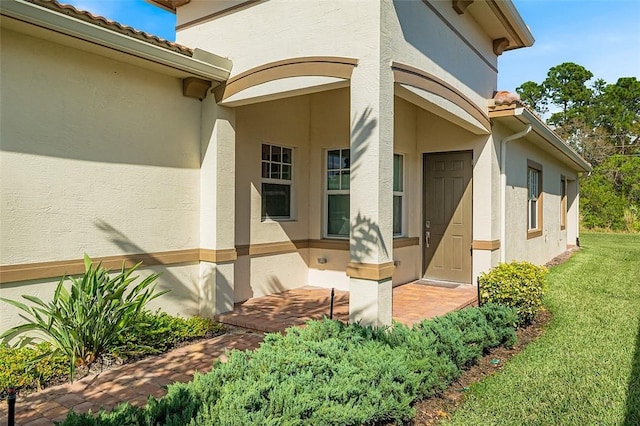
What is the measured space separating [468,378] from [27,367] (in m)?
4.42

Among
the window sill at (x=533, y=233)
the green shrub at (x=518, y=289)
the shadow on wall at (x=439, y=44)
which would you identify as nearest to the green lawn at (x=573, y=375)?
the green shrub at (x=518, y=289)

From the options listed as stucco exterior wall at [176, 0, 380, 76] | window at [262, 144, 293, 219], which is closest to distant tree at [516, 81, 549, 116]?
window at [262, 144, 293, 219]

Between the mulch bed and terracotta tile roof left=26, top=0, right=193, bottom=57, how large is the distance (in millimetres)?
5100

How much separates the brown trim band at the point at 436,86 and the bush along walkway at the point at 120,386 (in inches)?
146

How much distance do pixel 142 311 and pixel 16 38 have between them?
3.36 meters

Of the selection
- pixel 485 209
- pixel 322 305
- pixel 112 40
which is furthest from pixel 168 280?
pixel 485 209

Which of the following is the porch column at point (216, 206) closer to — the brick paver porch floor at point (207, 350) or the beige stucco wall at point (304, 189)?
the brick paver porch floor at point (207, 350)

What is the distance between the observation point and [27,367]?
4.18 meters

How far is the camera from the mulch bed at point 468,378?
3793mm

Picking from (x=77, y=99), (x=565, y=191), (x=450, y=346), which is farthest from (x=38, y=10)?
(x=565, y=191)

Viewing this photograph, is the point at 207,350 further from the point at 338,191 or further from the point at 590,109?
the point at 590,109

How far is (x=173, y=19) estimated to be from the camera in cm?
808

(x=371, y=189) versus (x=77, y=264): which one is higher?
(x=371, y=189)

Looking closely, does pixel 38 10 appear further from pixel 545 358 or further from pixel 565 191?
pixel 565 191
